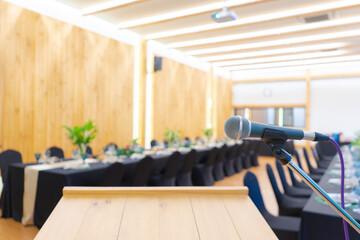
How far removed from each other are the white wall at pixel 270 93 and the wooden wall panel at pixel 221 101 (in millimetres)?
426

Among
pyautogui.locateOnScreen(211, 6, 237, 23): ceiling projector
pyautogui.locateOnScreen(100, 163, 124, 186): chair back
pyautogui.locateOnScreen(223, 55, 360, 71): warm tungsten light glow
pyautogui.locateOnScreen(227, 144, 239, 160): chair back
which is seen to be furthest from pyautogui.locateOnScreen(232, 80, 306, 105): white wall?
pyautogui.locateOnScreen(100, 163, 124, 186): chair back

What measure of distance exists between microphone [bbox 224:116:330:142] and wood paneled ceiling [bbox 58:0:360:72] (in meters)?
5.73

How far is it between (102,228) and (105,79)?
24.2 feet

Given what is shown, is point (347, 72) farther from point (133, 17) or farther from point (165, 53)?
point (133, 17)

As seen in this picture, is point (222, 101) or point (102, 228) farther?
point (222, 101)

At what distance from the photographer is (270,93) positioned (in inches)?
596

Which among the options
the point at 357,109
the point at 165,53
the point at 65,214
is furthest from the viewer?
the point at 357,109

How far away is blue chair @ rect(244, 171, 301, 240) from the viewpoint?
114 inches

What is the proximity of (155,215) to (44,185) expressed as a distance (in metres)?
3.24

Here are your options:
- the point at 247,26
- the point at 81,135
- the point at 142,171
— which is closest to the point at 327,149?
the point at 247,26

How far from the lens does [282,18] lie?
7.11 m

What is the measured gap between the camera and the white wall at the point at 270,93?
1462cm

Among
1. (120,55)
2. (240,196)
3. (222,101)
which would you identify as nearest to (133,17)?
(120,55)

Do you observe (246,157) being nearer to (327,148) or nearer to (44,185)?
(327,148)
